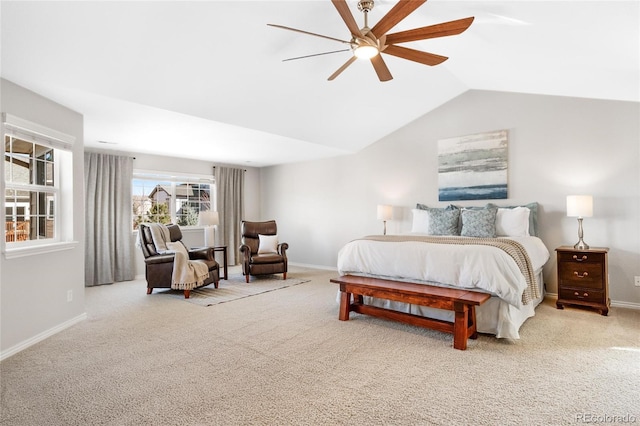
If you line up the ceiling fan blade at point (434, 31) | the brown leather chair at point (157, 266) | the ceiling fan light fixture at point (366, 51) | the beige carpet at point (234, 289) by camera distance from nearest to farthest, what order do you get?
the ceiling fan blade at point (434, 31), the ceiling fan light fixture at point (366, 51), the beige carpet at point (234, 289), the brown leather chair at point (157, 266)

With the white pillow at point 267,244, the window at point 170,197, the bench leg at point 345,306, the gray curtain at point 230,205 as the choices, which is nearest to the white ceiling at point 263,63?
the window at point 170,197

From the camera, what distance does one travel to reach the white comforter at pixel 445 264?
291cm

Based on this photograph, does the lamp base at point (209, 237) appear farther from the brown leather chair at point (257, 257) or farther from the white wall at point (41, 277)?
the white wall at point (41, 277)

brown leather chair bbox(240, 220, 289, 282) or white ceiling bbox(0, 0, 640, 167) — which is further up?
white ceiling bbox(0, 0, 640, 167)

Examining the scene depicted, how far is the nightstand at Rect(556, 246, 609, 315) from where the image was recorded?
3.73 m

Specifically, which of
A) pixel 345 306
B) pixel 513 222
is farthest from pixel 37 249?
pixel 513 222

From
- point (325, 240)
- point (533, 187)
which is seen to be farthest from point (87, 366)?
point (533, 187)

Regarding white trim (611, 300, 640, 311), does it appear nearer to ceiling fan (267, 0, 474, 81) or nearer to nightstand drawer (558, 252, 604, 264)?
nightstand drawer (558, 252, 604, 264)

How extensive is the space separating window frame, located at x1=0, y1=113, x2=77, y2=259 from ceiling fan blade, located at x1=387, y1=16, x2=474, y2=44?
3.19m

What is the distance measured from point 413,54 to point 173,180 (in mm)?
5479

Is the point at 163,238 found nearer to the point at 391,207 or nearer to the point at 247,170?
the point at 247,170

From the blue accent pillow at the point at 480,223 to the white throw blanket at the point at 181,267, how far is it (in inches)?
144

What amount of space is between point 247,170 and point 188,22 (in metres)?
5.17

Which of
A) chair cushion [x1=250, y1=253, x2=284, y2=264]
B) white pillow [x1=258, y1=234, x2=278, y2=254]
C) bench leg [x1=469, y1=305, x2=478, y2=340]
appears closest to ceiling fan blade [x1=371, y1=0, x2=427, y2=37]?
bench leg [x1=469, y1=305, x2=478, y2=340]
